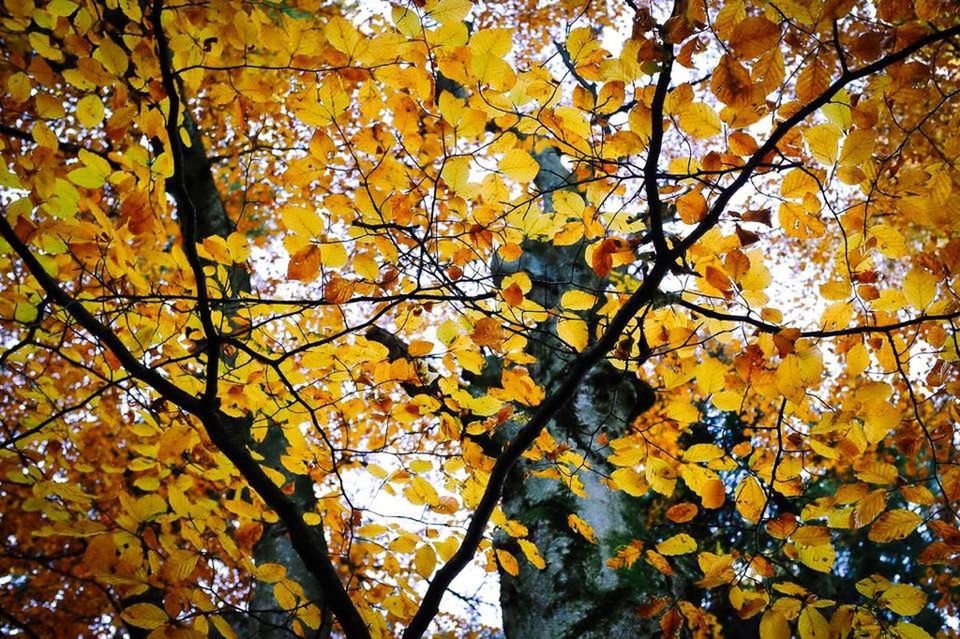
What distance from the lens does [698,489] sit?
1.96 metres

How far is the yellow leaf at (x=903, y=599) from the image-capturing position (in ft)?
5.70

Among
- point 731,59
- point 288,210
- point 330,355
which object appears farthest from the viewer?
point 330,355

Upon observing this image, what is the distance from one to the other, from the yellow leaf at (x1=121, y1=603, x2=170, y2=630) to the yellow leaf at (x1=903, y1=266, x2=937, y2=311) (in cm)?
224

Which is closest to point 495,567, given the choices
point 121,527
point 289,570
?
point 289,570

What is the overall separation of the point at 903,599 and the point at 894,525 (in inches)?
9.0

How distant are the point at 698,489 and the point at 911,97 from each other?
136cm

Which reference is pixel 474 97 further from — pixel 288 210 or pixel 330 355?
pixel 330 355

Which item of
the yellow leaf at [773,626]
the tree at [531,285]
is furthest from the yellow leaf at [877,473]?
the yellow leaf at [773,626]

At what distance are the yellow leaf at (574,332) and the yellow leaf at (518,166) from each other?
48 cm

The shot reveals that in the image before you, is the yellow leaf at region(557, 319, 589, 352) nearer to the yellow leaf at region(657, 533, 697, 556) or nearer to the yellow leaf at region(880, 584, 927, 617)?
the yellow leaf at region(657, 533, 697, 556)

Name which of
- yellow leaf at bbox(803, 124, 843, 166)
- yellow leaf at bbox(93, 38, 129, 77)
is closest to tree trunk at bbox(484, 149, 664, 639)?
yellow leaf at bbox(803, 124, 843, 166)

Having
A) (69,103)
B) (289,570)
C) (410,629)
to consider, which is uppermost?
(69,103)

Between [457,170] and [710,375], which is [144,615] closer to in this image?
[457,170]

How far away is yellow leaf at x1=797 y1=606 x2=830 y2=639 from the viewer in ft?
5.92
